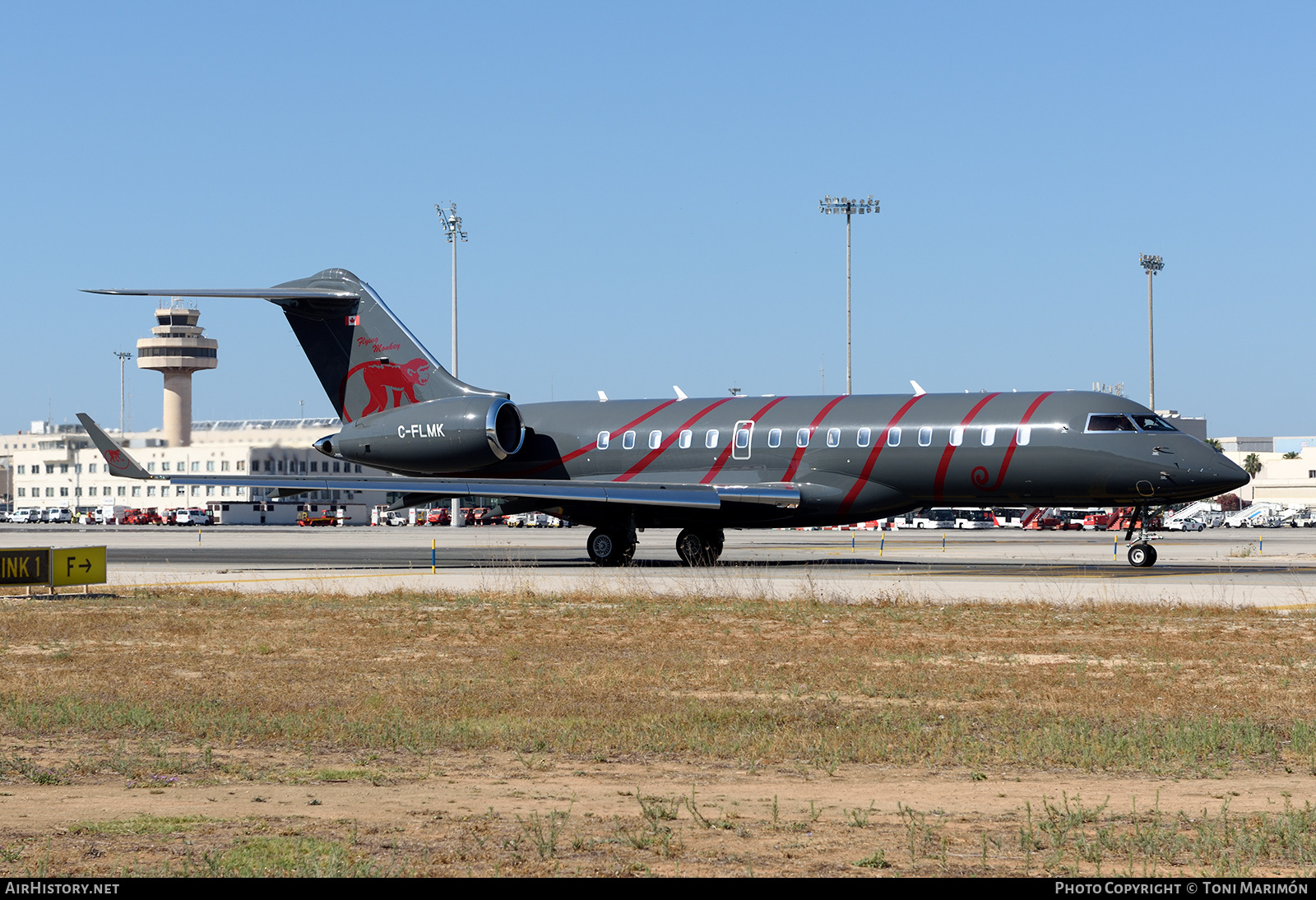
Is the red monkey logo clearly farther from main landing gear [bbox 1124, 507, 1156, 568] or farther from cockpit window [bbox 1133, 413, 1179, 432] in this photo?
main landing gear [bbox 1124, 507, 1156, 568]

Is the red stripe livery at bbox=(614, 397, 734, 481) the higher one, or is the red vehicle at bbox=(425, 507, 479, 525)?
the red stripe livery at bbox=(614, 397, 734, 481)

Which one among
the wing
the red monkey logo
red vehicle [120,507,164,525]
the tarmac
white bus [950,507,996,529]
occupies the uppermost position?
the red monkey logo

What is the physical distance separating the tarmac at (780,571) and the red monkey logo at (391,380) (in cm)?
475

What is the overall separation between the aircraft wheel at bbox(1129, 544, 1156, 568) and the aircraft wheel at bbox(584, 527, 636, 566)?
1291cm

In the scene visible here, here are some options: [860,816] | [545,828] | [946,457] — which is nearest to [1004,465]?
[946,457]

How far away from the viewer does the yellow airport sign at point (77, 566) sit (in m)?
25.7

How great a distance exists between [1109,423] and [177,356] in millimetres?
151120

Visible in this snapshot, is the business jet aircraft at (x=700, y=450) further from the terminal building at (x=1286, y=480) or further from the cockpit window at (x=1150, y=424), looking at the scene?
the terminal building at (x=1286, y=480)

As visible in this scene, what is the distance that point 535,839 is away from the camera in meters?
7.70

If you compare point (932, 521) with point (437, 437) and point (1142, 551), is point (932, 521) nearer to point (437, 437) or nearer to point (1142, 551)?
point (1142, 551)

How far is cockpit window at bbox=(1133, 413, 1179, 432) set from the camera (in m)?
32.1

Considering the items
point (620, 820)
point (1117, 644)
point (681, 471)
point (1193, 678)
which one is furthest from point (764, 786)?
point (681, 471)

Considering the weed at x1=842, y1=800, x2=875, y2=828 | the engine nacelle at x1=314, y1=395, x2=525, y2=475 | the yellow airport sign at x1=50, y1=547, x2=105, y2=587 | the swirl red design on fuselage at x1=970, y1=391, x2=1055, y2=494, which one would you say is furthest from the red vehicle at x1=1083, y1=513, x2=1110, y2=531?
the weed at x1=842, y1=800, x2=875, y2=828

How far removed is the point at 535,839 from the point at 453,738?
3640 mm
